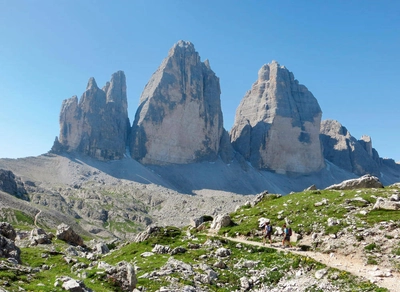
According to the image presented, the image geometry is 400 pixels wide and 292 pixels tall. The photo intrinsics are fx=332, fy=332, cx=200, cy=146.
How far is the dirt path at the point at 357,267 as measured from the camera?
1862 cm

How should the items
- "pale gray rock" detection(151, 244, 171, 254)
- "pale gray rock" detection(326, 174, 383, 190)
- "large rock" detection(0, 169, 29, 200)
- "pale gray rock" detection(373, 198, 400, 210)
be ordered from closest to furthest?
"pale gray rock" detection(373, 198, 400, 210)
"pale gray rock" detection(151, 244, 171, 254)
"pale gray rock" detection(326, 174, 383, 190)
"large rock" detection(0, 169, 29, 200)

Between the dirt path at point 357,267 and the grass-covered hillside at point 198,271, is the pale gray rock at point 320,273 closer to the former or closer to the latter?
the grass-covered hillside at point 198,271

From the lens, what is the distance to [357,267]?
21156 millimetres

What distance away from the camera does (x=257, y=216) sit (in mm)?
34969

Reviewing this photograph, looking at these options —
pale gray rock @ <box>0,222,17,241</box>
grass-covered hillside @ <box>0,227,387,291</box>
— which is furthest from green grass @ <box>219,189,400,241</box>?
pale gray rock @ <box>0,222,17,241</box>

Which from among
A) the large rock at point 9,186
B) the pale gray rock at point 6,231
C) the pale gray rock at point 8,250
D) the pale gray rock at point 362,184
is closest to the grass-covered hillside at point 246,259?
the pale gray rock at point 8,250

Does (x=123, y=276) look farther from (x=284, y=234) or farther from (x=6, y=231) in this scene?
(x=6, y=231)

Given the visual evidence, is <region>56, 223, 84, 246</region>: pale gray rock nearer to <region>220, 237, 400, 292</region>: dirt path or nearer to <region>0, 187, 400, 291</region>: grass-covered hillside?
<region>0, 187, 400, 291</region>: grass-covered hillside

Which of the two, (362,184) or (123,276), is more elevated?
(362,184)

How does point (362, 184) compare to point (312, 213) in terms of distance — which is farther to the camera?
point (362, 184)

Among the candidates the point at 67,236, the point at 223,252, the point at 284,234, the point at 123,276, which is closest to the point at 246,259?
the point at 223,252

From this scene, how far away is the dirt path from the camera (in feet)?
61.1

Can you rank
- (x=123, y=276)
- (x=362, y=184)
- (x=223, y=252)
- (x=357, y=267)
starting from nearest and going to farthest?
(x=123, y=276), (x=357, y=267), (x=223, y=252), (x=362, y=184)

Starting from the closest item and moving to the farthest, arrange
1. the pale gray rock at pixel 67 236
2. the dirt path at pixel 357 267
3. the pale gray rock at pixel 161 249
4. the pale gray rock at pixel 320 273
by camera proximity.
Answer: the dirt path at pixel 357 267 → the pale gray rock at pixel 320 273 → the pale gray rock at pixel 161 249 → the pale gray rock at pixel 67 236
